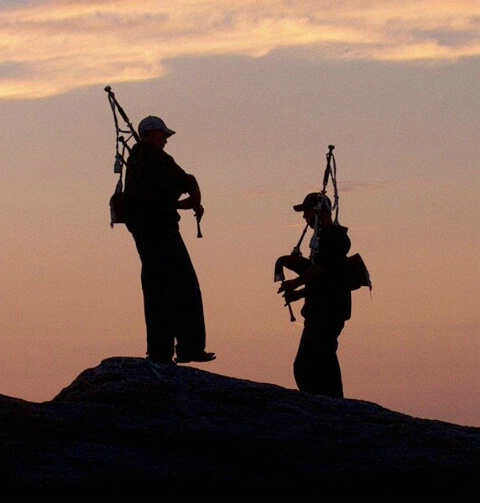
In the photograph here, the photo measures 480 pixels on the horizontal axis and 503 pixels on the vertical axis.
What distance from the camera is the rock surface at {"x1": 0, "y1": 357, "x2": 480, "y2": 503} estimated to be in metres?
10.0

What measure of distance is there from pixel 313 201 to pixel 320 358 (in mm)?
1711

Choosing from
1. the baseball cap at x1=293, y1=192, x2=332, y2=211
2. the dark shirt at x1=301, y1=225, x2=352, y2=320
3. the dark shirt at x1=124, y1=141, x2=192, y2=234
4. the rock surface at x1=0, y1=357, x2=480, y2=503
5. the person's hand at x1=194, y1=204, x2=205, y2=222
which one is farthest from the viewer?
the baseball cap at x1=293, y1=192, x2=332, y2=211

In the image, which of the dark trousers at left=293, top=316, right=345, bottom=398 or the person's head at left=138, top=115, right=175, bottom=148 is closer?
the person's head at left=138, top=115, right=175, bottom=148

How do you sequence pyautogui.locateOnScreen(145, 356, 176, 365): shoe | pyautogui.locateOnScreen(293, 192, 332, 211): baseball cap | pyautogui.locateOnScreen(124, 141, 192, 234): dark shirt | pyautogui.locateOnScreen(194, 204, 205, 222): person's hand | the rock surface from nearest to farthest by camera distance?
the rock surface < pyautogui.locateOnScreen(145, 356, 176, 365): shoe < pyautogui.locateOnScreen(124, 141, 192, 234): dark shirt < pyautogui.locateOnScreen(194, 204, 205, 222): person's hand < pyautogui.locateOnScreen(293, 192, 332, 211): baseball cap

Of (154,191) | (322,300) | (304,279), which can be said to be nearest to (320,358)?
(322,300)

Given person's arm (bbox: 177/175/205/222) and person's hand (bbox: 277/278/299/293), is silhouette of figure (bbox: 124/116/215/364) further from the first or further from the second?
person's hand (bbox: 277/278/299/293)

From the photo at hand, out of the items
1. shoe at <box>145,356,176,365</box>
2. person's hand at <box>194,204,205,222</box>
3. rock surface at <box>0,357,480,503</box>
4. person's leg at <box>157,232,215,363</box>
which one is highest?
person's hand at <box>194,204,205,222</box>

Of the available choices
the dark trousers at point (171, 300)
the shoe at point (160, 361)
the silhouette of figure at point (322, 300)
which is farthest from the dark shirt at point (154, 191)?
the silhouette of figure at point (322, 300)

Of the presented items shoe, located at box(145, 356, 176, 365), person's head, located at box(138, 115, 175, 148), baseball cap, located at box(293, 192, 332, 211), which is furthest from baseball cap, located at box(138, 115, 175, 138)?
shoe, located at box(145, 356, 176, 365)

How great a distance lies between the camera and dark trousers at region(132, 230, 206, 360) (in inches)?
535

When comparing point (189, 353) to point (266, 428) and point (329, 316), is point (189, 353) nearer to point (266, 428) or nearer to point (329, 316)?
point (329, 316)

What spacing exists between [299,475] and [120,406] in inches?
70.5

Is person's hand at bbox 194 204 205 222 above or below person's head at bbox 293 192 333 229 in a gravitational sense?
below

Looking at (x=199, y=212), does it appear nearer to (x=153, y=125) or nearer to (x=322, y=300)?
(x=153, y=125)
